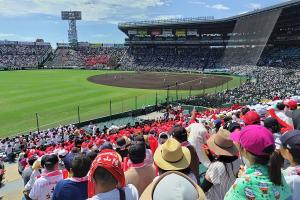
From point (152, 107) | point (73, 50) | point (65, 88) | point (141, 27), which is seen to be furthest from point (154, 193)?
point (73, 50)

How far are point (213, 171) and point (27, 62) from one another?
10550cm

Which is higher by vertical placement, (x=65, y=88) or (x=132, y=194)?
(x=132, y=194)

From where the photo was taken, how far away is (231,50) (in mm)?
79500

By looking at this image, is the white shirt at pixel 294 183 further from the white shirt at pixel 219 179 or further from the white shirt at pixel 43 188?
the white shirt at pixel 43 188

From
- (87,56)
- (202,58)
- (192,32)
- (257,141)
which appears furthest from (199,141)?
(87,56)

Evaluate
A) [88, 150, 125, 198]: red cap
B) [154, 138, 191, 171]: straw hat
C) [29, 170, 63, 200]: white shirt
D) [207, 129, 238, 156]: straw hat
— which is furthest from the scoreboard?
[88, 150, 125, 198]: red cap

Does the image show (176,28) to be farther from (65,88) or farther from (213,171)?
(213,171)

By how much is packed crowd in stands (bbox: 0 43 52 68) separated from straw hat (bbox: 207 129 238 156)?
9843 centimetres

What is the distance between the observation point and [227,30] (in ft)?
295

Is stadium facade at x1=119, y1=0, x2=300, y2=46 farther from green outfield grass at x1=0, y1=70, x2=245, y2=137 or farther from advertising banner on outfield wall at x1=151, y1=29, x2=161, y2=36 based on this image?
green outfield grass at x1=0, y1=70, x2=245, y2=137

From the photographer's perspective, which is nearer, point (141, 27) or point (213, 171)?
point (213, 171)

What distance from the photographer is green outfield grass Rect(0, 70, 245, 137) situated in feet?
99.4

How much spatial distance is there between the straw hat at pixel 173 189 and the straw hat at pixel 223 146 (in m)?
1.87

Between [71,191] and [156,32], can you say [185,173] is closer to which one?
[71,191]
